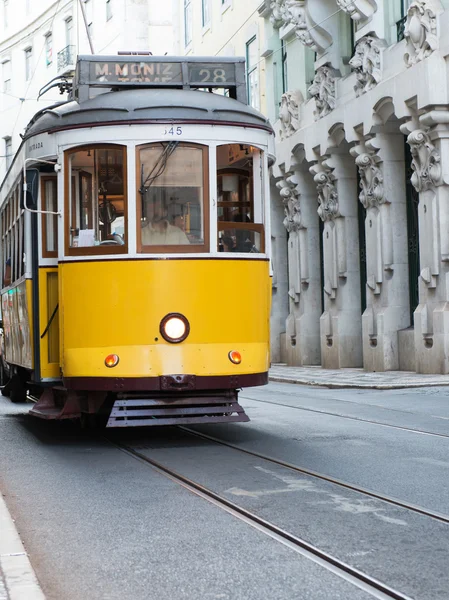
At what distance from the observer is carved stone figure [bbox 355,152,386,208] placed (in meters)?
25.6

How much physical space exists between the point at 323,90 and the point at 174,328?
19207mm

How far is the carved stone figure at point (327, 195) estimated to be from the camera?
94.3ft

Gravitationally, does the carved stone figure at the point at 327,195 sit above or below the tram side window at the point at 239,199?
above

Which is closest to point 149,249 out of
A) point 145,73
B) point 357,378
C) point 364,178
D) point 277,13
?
point 145,73

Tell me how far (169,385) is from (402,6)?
56.3 feet

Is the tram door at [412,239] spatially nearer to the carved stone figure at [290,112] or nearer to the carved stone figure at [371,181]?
the carved stone figure at [371,181]

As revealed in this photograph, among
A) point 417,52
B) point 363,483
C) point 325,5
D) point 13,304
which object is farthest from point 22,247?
point 325,5

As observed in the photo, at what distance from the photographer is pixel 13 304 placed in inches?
525

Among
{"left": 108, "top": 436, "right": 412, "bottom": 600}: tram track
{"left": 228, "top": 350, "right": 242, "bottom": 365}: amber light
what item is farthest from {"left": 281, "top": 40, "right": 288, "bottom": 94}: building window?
{"left": 108, "top": 436, "right": 412, "bottom": 600}: tram track

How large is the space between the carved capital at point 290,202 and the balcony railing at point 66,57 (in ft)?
77.5

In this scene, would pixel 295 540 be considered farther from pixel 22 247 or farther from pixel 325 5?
pixel 325 5

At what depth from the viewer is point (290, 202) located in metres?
32.4

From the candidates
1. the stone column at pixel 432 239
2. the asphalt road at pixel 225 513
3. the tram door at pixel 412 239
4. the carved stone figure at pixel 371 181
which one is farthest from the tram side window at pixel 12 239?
the tram door at pixel 412 239

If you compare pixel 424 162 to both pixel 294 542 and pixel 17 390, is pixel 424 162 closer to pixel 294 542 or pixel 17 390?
pixel 17 390
